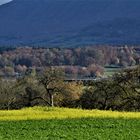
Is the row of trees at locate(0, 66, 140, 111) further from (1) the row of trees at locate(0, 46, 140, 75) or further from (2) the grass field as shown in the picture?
(1) the row of trees at locate(0, 46, 140, 75)

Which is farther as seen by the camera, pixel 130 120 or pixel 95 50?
pixel 95 50

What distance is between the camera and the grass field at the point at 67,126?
2363cm

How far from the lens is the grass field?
23628mm

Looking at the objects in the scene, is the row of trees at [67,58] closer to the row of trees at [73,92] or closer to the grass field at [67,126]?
the row of trees at [73,92]

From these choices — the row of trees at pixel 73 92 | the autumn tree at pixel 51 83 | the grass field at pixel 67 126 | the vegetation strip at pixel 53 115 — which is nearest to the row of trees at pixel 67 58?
the row of trees at pixel 73 92

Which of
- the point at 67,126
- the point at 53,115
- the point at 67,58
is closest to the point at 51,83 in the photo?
the point at 53,115

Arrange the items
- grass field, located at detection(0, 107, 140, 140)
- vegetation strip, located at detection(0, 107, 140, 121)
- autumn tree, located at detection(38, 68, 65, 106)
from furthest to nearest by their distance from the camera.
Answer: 1. autumn tree, located at detection(38, 68, 65, 106)
2. vegetation strip, located at detection(0, 107, 140, 121)
3. grass field, located at detection(0, 107, 140, 140)

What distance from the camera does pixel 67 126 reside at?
26.8 m

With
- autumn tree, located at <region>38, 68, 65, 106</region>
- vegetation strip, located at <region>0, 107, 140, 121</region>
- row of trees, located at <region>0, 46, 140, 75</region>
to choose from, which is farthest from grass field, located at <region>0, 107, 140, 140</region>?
row of trees, located at <region>0, 46, 140, 75</region>

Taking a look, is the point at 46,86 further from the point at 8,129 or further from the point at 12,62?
the point at 12,62

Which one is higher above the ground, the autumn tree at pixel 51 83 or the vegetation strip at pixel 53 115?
the vegetation strip at pixel 53 115

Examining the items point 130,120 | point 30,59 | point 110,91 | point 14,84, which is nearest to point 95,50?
point 30,59

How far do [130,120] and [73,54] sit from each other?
139808 mm

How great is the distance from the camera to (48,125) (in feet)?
88.8
